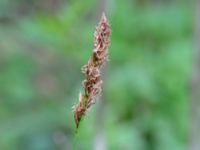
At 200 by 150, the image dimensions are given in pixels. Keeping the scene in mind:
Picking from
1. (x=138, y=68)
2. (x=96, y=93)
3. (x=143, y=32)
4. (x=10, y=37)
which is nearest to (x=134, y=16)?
(x=143, y=32)

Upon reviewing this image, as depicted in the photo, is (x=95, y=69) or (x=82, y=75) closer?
(x=95, y=69)

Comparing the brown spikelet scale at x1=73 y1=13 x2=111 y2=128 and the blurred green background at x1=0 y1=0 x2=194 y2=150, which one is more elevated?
the blurred green background at x1=0 y1=0 x2=194 y2=150

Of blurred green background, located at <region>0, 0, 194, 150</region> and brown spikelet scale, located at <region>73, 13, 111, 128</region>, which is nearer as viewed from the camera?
brown spikelet scale, located at <region>73, 13, 111, 128</region>

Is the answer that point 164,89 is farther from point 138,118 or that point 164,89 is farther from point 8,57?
point 8,57

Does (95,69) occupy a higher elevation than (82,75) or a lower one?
lower
